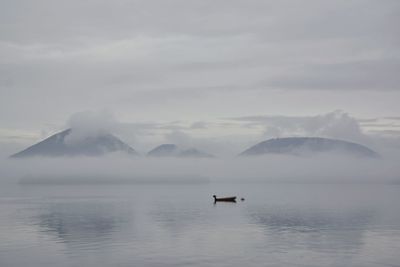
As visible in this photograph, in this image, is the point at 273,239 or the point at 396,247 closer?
the point at 396,247

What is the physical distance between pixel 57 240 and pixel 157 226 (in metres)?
25.1

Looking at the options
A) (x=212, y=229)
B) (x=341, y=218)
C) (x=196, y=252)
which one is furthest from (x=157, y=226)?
(x=341, y=218)

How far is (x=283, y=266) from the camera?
5525 cm

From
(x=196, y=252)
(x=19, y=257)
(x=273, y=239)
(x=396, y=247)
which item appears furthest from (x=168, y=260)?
(x=396, y=247)

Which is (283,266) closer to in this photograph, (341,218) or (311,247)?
(311,247)

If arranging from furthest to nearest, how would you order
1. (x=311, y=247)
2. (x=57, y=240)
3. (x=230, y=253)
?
(x=57, y=240) → (x=311, y=247) → (x=230, y=253)

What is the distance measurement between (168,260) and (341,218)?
6637 cm

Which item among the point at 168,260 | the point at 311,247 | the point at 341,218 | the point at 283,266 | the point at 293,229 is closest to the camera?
the point at 283,266

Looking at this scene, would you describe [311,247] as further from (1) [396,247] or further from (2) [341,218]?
(2) [341,218]

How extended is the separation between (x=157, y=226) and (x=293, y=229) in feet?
81.1

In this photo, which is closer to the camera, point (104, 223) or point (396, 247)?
point (396, 247)

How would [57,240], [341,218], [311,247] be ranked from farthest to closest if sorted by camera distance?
1. [341,218]
2. [57,240]
3. [311,247]

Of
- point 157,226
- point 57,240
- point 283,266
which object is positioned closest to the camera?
point 283,266

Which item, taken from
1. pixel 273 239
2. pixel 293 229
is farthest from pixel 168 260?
pixel 293 229
